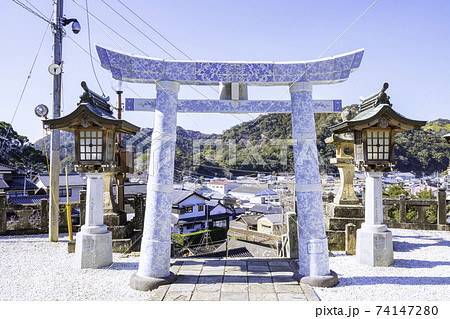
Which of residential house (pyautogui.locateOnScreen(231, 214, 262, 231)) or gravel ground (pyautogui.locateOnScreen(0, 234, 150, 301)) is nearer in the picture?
gravel ground (pyautogui.locateOnScreen(0, 234, 150, 301))

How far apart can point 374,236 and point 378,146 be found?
7.75 feet

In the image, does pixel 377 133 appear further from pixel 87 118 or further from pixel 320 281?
pixel 87 118

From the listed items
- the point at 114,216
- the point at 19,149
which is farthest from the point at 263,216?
the point at 19,149

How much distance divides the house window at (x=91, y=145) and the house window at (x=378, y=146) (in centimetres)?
702

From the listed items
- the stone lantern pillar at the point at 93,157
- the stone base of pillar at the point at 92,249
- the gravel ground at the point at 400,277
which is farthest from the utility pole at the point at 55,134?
the gravel ground at the point at 400,277

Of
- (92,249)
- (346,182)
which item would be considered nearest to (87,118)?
(92,249)

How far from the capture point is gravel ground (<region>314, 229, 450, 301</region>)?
5.05 m

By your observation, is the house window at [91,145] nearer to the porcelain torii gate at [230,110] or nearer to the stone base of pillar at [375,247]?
the porcelain torii gate at [230,110]

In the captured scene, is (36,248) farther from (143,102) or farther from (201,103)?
(201,103)

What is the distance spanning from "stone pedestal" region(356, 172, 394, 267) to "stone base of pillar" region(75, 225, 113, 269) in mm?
6544

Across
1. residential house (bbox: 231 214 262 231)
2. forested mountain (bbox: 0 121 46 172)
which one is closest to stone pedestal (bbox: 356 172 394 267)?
residential house (bbox: 231 214 262 231)

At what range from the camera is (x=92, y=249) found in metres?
6.46

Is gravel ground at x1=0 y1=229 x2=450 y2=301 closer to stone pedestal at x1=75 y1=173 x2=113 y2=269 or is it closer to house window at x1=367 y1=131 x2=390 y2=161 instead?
stone pedestal at x1=75 y1=173 x2=113 y2=269

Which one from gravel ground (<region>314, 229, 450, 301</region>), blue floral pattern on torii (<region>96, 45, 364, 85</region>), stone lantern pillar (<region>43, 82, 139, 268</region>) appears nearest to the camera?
gravel ground (<region>314, 229, 450, 301</region>)
